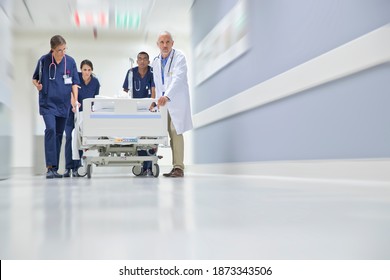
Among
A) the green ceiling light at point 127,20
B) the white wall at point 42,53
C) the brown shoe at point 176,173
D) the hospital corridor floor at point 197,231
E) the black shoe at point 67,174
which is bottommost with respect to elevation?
the hospital corridor floor at point 197,231

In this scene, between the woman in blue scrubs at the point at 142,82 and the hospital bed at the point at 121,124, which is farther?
the woman in blue scrubs at the point at 142,82

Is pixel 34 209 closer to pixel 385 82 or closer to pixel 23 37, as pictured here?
pixel 385 82

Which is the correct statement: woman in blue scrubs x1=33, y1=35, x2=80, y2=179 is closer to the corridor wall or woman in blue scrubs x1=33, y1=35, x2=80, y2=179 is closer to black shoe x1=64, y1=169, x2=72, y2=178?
black shoe x1=64, y1=169, x2=72, y2=178

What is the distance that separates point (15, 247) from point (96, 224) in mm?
267

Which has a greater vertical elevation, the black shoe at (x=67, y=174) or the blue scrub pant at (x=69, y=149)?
the blue scrub pant at (x=69, y=149)

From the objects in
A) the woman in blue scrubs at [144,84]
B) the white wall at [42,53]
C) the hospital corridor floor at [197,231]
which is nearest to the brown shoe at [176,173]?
the woman in blue scrubs at [144,84]

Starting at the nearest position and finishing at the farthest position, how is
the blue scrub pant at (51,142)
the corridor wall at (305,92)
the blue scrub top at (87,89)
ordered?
the corridor wall at (305,92) < the blue scrub pant at (51,142) < the blue scrub top at (87,89)

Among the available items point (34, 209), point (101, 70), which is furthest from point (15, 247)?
point (101, 70)

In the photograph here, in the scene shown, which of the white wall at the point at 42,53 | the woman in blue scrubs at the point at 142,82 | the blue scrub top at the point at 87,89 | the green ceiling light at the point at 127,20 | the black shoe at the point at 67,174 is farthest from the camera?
the white wall at the point at 42,53

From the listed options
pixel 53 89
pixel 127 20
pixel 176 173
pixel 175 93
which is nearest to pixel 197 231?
pixel 176 173

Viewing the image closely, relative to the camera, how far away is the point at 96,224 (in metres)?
1.05

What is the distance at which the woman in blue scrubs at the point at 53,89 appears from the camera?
4.29 metres

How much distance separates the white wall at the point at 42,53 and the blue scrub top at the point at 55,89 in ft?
19.3

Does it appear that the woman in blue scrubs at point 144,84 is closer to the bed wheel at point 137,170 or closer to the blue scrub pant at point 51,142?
the bed wheel at point 137,170
